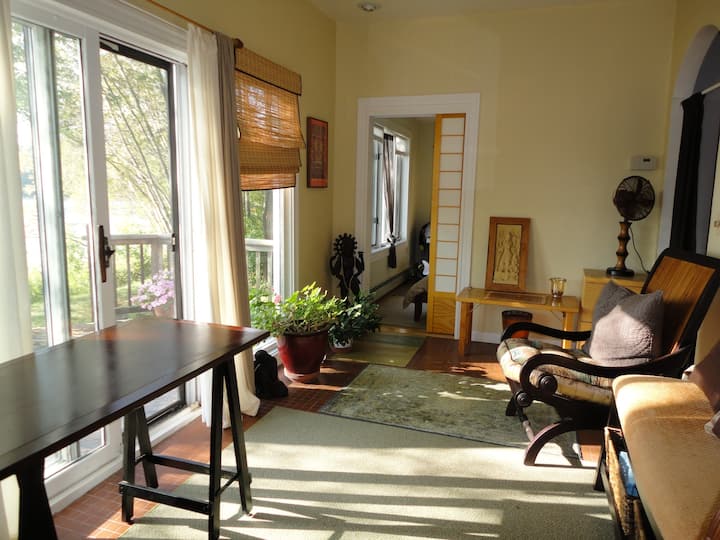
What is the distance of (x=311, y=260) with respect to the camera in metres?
4.56

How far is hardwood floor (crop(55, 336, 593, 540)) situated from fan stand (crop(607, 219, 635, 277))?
1.17 metres

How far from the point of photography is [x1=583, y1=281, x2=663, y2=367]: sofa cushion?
2467mm

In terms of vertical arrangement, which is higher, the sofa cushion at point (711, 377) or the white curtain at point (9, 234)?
the white curtain at point (9, 234)

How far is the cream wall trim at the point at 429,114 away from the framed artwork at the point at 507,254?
21cm

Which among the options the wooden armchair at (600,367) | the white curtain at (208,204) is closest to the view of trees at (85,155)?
the white curtain at (208,204)

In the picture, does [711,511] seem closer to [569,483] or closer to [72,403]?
[569,483]

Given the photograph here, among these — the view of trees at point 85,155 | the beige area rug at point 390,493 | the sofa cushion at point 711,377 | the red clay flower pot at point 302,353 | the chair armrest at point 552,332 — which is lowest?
the beige area rug at point 390,493

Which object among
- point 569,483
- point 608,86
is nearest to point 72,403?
point 569,483

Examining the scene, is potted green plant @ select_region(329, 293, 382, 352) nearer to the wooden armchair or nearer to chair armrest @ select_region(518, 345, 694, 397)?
the wooden armchair

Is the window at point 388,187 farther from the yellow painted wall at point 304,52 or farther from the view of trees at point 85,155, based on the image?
the view of trees at point 85,155

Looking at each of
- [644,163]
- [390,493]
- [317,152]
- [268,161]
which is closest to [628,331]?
[390,493]

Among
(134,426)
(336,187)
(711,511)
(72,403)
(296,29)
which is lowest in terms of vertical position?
(134,426)

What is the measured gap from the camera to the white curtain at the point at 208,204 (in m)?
2.75

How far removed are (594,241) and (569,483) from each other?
7.99ft
